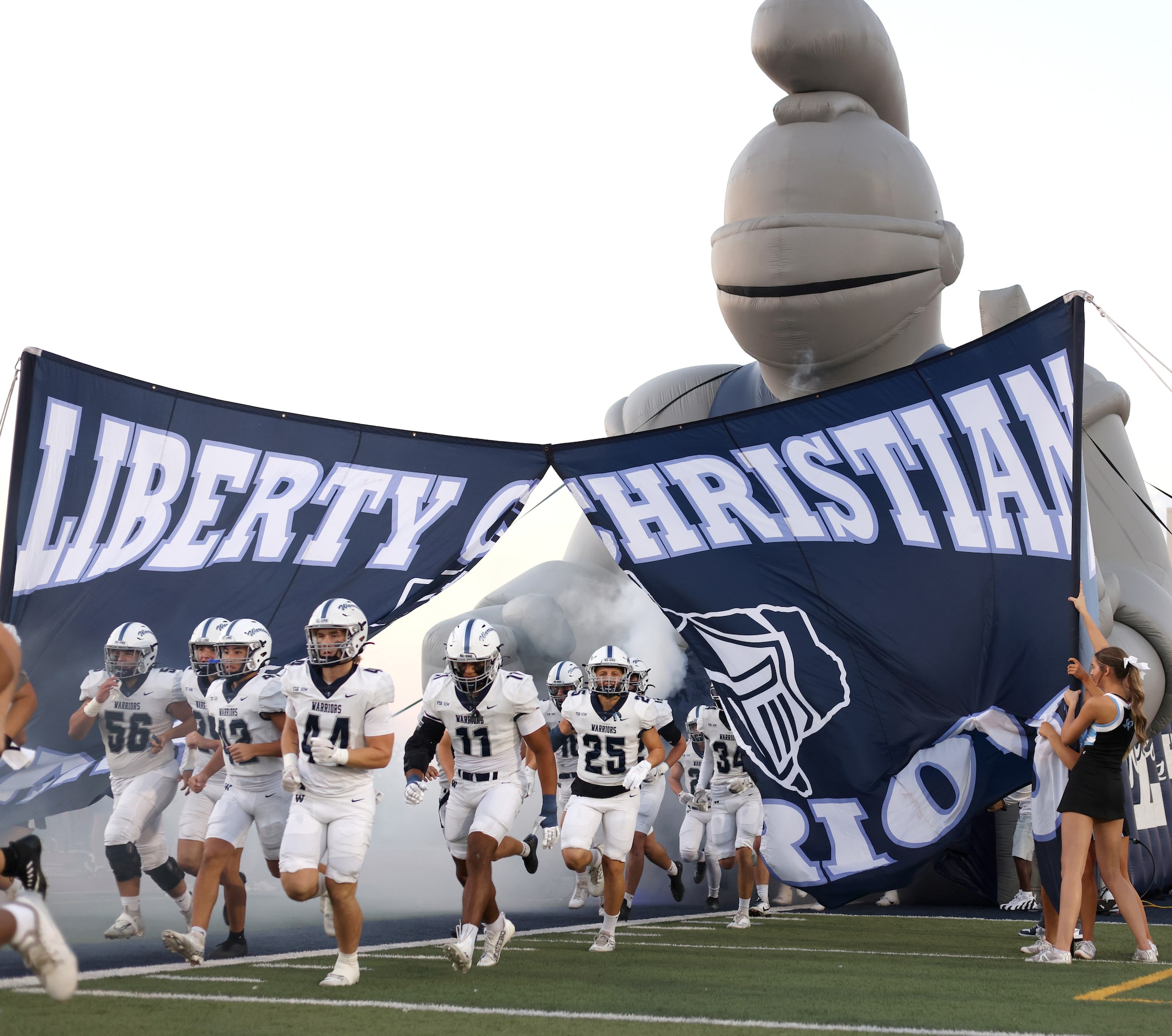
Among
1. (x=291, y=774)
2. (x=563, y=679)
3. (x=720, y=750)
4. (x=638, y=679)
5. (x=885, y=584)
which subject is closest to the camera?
(x=291, y=774)

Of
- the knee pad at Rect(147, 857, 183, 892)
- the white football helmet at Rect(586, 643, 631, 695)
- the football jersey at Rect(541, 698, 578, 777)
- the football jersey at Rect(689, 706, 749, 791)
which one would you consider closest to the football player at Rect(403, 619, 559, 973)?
the white football helmet at Rect(586, 643, 631, 695)

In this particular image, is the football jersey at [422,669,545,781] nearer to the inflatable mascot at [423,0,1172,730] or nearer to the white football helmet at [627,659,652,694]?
the white football helmet at [627,659,652,694]

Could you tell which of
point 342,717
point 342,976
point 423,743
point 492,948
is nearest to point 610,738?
point 423,743

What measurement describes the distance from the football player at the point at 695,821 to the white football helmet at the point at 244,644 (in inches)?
160

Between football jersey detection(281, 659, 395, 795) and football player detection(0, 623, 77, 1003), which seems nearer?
football player detection(0, 623, 77, 1003)

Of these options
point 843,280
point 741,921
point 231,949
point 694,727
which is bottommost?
point 741,921

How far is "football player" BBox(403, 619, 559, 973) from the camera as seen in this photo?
6469mm

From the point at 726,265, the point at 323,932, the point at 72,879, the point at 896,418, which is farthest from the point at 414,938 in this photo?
the point at 726,265

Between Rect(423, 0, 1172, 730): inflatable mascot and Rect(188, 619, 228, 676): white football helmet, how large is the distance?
3943mm

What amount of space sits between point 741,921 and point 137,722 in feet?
14.7

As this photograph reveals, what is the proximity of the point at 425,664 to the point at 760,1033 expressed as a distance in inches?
277

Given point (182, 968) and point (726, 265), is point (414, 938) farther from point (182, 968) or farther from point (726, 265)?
point (726, 265)

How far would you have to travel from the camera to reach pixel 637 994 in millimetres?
5609

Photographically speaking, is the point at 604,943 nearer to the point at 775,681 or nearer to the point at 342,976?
the point at 775,681
